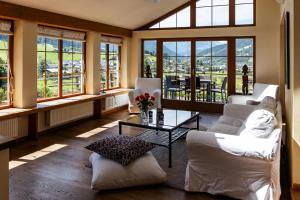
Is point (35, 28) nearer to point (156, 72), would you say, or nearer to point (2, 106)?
point (2, 106)

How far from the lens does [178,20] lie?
779 cm

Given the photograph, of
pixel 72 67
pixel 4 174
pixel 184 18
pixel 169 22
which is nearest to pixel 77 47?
pixel 72 67

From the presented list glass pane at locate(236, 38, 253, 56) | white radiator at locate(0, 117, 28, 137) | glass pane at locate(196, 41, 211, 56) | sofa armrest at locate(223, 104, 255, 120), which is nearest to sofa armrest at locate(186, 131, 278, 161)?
sofa armrest at locate(223, 104, 255, 120)

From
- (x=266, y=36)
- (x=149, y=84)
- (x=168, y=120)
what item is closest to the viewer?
(x=168, y=120)

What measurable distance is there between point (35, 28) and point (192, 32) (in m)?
4.07

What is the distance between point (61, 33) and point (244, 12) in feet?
14.5

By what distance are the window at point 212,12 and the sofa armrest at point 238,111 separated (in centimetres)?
322

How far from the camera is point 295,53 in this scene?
2.89 meters

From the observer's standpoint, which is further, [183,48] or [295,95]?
[183,48]

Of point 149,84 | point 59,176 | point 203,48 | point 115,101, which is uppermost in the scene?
point 203,48

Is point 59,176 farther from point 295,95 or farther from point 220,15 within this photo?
point 220,15

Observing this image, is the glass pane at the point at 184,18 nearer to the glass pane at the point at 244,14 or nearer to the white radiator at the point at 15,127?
the glass pane at the point at 244,14

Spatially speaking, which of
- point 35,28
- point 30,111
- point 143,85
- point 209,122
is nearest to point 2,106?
point 30,111

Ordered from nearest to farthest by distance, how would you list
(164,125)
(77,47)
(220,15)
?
1. (164,125)
2. (77,47)
3. (220,15)
